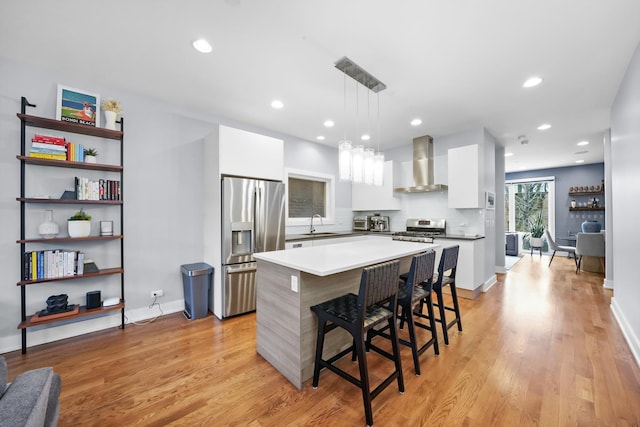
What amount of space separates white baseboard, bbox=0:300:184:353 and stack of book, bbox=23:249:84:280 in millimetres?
571

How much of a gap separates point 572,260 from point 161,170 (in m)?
9.80

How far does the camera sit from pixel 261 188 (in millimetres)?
3354

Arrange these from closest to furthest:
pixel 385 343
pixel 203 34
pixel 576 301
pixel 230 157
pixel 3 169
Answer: pixel 203 34 → pixel 3 169 → pixel 385 343 → pixel 230 157 → pixel 576 301

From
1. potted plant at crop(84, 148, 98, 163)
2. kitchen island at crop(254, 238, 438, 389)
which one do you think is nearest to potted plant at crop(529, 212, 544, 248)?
kitchen island at crop(254, 238, 438, 389)

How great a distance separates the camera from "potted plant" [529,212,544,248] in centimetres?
762

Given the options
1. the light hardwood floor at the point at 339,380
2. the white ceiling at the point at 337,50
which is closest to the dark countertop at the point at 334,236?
the light hardwood floor at the point at 339,380

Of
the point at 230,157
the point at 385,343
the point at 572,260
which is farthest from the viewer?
the point at 572,260

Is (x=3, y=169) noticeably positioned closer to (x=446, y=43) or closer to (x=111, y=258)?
(x=111, y=258)

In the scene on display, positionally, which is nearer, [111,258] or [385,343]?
[385,343]

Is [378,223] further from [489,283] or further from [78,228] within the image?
[78,228]

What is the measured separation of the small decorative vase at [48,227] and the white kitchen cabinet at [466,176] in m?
5.15

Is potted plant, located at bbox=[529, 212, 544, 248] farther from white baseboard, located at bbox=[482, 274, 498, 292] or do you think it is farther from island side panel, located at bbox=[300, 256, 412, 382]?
island side panel, located at bbox=[300, 256, 412, 382]

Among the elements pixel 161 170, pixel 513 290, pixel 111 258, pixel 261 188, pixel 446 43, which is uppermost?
pixel 446 43

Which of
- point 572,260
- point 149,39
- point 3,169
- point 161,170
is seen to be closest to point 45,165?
point 3,169
